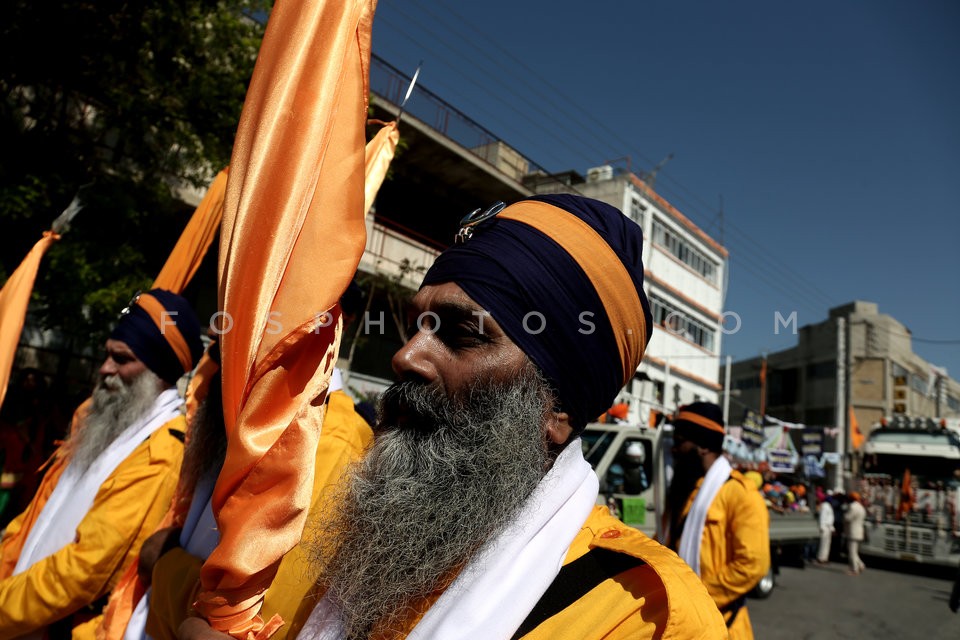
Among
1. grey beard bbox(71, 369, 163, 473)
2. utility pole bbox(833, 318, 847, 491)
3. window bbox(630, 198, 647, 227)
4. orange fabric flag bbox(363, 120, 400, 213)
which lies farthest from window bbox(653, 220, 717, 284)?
orange fabric flag bbox(363, 120, 400, 213)

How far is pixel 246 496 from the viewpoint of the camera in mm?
1307

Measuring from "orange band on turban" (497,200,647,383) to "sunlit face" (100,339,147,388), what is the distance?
2.48 metres

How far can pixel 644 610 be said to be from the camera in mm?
1263

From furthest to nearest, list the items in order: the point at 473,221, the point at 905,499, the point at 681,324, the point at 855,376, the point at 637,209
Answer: the point at 855,376, the point at 681,324, the point at 637,209, the point at 905,499, the point at 473,221

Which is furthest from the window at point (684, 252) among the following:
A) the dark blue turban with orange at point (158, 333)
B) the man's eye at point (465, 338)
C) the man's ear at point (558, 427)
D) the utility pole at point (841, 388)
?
the man's eye at point (465, 338)

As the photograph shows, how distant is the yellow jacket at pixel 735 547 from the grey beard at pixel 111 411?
316 cm

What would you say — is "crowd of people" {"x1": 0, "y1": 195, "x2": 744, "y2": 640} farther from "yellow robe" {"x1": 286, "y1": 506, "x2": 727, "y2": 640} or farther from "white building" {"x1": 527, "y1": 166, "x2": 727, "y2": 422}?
"white building" {"x1": 527, "y1": 166, "x2": 727, "y2": 422}

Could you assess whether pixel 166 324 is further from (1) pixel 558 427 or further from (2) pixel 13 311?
(1) pixel 558 427

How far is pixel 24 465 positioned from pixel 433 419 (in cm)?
618

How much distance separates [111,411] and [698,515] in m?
3.40

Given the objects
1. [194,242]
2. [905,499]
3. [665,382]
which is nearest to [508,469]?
[194,242]

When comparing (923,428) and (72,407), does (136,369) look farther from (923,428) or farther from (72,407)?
(923,428)

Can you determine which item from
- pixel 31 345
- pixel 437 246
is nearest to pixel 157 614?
pixel 31 345

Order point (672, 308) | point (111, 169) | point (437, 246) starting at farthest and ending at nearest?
1. point (672, 308)
2. point (437, 246)
3. point (111, 169)
